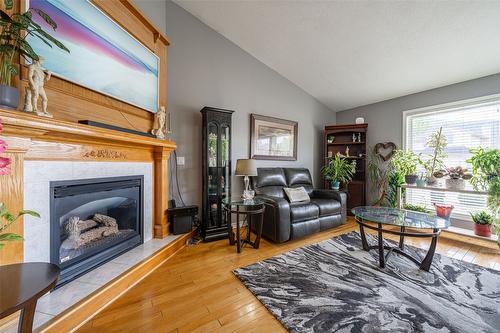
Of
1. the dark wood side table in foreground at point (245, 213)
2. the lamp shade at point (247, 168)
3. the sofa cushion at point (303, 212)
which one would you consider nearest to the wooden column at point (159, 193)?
the dark wood side table in foreground at point (245, 213)

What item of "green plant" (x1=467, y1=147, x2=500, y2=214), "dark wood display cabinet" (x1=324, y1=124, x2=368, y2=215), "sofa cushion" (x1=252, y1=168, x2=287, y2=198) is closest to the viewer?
"green plant" (x1=467, y1=147, x2=500, y2=214)

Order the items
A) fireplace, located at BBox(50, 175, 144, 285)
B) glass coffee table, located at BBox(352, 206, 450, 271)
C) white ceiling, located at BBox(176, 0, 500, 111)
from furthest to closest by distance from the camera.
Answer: white ceiling, located at BBox(176, 0, 500, 111), glass coffee table, located at BBox(352, 206, 450, 271), fireplace, located at BBox(50, 175, 144, 285)

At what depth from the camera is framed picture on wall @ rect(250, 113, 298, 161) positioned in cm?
346

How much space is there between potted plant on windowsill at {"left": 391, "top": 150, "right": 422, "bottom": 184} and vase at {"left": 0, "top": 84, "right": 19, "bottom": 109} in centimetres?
459

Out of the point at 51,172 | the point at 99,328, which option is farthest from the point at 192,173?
the point at 99,328

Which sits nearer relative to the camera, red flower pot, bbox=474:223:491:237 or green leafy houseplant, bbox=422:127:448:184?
red flower pot, bbox=474:223:491:237

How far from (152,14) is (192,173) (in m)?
2.15

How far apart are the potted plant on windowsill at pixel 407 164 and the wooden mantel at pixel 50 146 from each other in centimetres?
382

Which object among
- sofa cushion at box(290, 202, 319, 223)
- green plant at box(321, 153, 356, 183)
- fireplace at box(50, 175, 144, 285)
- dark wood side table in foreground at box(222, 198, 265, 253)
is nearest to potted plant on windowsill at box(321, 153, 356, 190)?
green plant at box(321, 153, 356, 183)

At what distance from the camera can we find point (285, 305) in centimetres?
143

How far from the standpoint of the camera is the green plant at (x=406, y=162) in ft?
10.9

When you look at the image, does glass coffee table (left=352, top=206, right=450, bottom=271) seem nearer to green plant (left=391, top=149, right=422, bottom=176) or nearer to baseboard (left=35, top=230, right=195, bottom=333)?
green plant (left=391, top=149, right=422, bottom=176)

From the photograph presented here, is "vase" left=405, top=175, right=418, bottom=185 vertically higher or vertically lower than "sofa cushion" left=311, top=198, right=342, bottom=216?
higher

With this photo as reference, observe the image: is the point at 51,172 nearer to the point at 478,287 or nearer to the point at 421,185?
the point at 478,287
